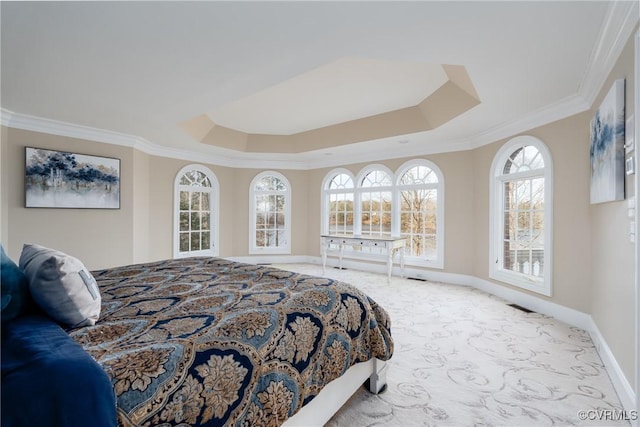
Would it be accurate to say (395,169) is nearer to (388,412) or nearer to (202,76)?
(202,76)

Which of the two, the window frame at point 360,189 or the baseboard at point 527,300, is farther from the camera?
the window frame at point 360,189

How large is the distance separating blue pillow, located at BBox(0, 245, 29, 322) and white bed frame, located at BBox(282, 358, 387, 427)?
1177 millimetres

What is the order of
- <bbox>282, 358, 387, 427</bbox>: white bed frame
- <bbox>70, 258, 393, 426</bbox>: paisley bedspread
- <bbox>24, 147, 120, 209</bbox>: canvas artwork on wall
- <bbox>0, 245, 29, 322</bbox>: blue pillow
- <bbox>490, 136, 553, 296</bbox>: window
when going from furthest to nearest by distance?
<bbox>24, 147, 120, 209</bbox>: canvas artwork on wall < <bbox>490, 136, 553, 296</bbox>: window < <bbox>282, 358, 387, 427</bbox>: white bed frame < <bbox>0, 245, 29, 322</bbox>: blue pillow < <bbox>70, 258, 393, 426</bbox>: paisley bedspread

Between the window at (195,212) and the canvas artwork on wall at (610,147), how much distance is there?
19.6ft

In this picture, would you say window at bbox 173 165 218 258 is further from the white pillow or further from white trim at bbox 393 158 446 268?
the white pillow

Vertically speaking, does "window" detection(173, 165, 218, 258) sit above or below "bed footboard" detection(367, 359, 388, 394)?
above

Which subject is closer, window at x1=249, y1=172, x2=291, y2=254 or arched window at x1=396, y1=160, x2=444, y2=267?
arched window at x1=396, y1=160, x2=444, y2=267

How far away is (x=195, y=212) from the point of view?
6020 mm

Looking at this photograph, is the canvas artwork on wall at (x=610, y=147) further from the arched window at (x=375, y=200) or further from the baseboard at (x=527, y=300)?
the arched window at (x=375, y=200)

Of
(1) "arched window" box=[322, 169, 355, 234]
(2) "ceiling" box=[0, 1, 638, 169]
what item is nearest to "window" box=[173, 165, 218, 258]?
(2) "ceiling" box=[0, 1, 638, 169]

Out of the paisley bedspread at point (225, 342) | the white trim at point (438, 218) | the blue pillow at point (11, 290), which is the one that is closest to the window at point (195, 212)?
the paisley bedspread at point (225, 342)

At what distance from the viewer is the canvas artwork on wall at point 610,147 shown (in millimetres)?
1971

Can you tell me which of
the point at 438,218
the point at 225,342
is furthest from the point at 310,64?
the point at 438,218

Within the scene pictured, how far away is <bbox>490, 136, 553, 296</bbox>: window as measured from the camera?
11.5 ft
